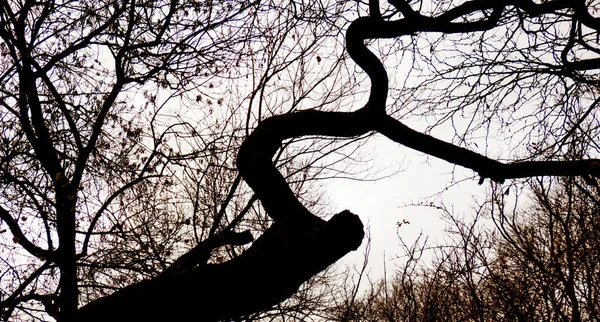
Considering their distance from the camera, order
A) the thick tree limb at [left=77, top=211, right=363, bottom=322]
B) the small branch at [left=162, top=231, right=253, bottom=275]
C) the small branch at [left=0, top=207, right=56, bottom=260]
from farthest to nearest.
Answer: the small branch at [left=0, top=207, right=56, bottom=260], the small branch at [left=162, top=231, right=253, bottom=275], the thick tree limb at [left=77, top=211, right=363, bottom=322]

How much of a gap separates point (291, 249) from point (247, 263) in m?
0.20

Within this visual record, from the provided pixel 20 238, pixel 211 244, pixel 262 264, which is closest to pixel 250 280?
pixel 262 264

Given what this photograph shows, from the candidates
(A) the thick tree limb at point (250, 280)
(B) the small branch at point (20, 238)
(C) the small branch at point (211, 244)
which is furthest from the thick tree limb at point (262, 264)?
(B) the small branch at point (20, 238)

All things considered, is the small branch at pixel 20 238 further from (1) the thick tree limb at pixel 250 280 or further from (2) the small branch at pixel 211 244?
(1) the thick tree limb at pixel 250 280

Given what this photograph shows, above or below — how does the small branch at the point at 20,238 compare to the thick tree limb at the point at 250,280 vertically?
above

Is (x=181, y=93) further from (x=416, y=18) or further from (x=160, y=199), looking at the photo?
(x=416, y=18)

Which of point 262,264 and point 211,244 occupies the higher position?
point 211,244

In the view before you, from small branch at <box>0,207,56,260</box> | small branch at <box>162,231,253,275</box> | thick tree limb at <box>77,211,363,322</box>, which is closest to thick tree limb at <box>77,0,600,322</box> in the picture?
thick tree limb at <box>77,211,363,322</box>

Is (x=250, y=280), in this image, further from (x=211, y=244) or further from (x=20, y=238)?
(x=20, y=238)

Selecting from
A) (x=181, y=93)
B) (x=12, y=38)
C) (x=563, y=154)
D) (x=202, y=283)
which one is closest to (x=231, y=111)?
(x=181, y=93)

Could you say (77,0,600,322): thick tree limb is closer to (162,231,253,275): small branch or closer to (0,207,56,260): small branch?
(162,231,253,275): small branch

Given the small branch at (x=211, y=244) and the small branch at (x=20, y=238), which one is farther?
the small branch at (x=20, y=238)

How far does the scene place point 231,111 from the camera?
630 cm

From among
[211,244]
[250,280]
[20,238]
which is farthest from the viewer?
[20,238]
